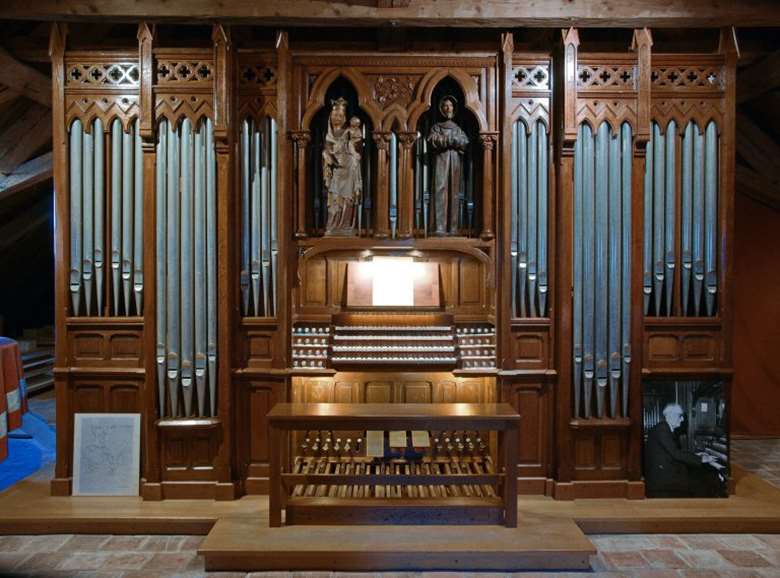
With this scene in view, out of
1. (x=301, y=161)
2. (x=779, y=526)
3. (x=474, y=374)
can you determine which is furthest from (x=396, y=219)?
(x=779, y=526)

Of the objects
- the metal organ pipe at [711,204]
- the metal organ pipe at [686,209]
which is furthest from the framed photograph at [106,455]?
the metal organ pipe at [711,204]

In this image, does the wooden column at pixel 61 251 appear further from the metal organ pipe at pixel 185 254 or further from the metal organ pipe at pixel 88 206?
the metal organ pipe at pixel 185 254

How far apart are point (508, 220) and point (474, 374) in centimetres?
150

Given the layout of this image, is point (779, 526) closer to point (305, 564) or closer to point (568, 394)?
point (568, 394)

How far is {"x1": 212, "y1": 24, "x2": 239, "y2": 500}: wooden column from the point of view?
514cm

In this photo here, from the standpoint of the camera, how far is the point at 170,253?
17.3 feet

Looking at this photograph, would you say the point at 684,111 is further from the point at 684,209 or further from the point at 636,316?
the point at 636,316

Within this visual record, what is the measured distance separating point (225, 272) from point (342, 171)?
1.49 meters

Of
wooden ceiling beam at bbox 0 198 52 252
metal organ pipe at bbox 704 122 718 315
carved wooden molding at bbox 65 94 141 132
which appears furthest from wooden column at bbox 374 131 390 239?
wooden ceiling beam at bbox 0 198 52 252

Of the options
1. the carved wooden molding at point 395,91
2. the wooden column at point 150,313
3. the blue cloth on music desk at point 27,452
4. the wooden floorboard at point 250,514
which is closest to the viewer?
the wooden floorboard at point 250,514

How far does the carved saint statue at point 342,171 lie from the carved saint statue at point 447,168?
0.77m

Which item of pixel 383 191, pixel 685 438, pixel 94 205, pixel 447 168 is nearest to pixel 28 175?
pixel 94 205

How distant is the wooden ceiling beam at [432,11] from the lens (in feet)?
16.6

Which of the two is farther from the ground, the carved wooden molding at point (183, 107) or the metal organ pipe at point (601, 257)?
the carved wooden molding at point (183, 107)
